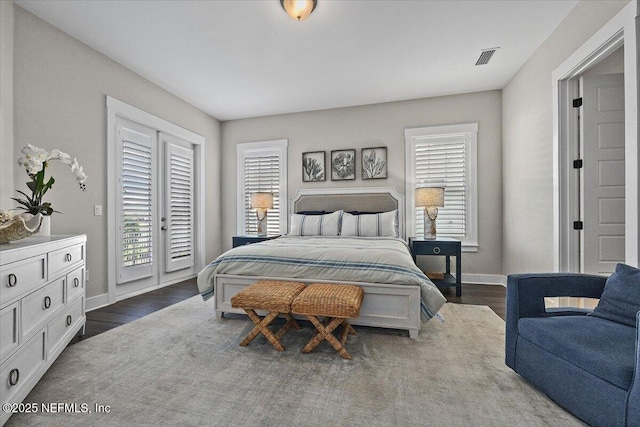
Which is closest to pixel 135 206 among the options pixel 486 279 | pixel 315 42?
pixel 315 42

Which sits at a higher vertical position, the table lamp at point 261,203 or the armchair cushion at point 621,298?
the table lamp at point 261,203

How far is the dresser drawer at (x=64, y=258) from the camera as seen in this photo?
1914 mm

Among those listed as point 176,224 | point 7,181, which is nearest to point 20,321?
point 7,181

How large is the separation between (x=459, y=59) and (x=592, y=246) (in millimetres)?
2373

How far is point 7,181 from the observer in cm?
242

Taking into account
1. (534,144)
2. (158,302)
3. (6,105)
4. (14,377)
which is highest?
(6,105)

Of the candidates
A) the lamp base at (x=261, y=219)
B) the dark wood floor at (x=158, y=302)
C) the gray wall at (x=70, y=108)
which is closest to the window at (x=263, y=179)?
the lamp base at (x=261, y=219)

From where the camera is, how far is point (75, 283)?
2.30 meters

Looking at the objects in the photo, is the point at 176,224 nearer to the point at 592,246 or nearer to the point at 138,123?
the point at 138,123

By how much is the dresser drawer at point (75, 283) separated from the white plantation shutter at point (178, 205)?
6.35 ft

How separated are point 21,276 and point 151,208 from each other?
8.44 ft

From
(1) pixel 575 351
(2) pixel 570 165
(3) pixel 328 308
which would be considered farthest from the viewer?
(2) pixel 570 165

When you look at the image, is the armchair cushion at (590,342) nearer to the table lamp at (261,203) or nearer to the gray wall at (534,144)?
the gray wall at (534,144)

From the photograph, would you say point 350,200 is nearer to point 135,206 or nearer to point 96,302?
point 135,206
